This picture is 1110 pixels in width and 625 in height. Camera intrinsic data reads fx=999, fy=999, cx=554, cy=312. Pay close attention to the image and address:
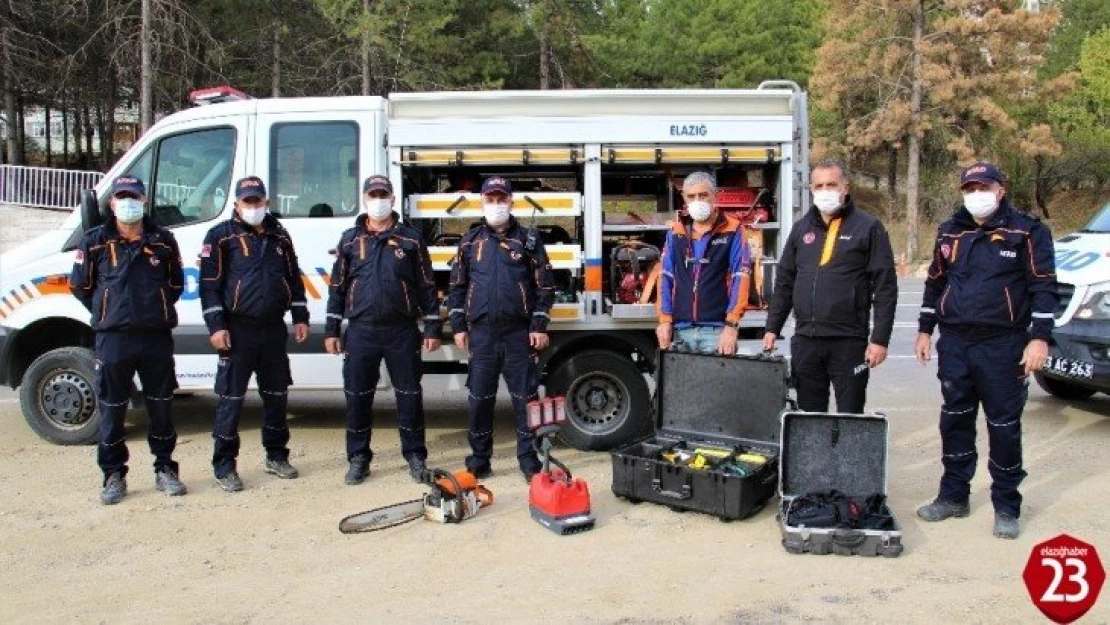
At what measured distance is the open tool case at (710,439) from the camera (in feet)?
18.5

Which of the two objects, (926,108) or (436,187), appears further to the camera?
(926,108)

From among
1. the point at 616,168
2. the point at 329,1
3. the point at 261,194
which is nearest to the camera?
the point at 261,194

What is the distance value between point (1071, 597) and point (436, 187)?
5620 millimetres

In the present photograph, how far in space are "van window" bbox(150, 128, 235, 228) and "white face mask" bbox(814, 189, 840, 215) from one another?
4.18 meters

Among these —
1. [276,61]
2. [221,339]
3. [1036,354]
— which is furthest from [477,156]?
[276,61]

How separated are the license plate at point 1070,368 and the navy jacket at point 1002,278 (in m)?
2.64

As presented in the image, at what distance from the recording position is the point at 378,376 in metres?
6.53

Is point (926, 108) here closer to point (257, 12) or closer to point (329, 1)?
point (329, 1)

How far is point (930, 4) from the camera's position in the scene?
3081 cm

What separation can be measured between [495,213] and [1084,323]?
182 inches

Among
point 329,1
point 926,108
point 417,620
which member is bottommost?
point 417,620

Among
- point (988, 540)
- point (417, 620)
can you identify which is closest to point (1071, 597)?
point (988, 540)

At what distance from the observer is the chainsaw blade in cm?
545

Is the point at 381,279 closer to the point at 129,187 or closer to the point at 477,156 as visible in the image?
the point at 477,156
